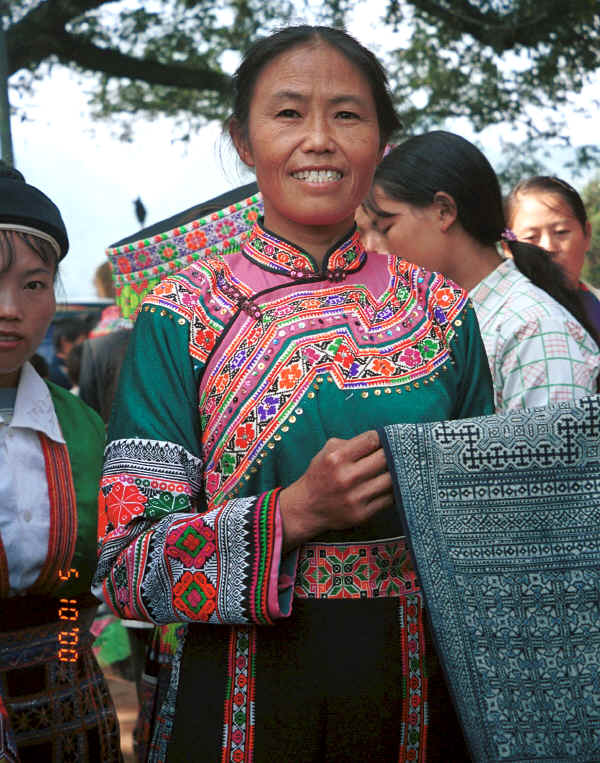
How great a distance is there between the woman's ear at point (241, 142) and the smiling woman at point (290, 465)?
9cm

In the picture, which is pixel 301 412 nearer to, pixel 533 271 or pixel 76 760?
pixel 76 760

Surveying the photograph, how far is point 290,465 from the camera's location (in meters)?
1.61

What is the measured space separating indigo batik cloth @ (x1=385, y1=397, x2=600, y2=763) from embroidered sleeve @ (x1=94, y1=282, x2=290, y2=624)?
0.25 meters

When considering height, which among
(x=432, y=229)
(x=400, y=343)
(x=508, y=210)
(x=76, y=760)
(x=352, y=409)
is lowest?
(x=76, y=760)

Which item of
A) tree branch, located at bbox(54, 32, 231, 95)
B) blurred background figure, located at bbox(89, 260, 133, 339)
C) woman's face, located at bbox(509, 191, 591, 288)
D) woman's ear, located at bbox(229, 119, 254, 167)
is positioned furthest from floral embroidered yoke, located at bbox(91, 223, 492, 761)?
tree branch, located at bbox(54, 32, 231, 95)

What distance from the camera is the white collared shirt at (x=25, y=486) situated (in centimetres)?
190

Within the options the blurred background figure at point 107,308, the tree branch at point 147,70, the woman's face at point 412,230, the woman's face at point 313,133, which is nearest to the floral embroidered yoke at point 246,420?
the woman's face at point 313,133

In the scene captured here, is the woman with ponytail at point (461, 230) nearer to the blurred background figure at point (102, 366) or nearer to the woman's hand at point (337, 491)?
the woman's hand at point (337, 491)

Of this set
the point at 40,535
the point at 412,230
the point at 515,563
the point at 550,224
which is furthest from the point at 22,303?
the point at 550,224

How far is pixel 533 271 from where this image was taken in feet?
9.45

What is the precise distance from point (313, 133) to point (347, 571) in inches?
31.3

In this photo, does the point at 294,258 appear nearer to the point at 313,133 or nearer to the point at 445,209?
the point at 313,133

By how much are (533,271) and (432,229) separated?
356mm

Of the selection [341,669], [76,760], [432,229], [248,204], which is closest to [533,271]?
[432,229]
